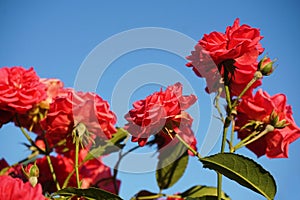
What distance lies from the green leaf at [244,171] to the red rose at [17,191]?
32cm

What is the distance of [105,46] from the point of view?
3.50ft

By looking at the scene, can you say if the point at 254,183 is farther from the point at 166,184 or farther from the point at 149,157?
the point at 166,184

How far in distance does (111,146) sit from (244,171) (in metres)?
0.52

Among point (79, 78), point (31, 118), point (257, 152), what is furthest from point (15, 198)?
point (257, 152)

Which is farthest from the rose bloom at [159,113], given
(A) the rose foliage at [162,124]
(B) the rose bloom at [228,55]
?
(B) the rose bloom at [228,55]

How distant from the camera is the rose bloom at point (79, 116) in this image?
3.81ft

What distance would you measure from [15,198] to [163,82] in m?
0.44

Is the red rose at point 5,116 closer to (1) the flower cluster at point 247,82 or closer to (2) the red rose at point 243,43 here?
(1) the flower cluster at point 247,82

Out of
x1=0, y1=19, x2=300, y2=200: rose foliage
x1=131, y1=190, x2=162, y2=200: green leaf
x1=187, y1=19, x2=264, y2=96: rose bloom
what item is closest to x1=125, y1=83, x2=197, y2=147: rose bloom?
x1=0, y1=19, x2=300, y2=200: rose foliage

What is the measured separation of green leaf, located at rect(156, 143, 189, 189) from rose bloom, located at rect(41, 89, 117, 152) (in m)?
0.19

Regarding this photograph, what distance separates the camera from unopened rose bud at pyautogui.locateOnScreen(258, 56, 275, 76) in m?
1.07

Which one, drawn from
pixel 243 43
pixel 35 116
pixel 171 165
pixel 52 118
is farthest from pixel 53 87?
pixel 243 43

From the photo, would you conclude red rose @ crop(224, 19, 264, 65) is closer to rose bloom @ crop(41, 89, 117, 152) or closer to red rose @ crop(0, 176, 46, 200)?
rose bloom @ crop(41, 89, 117, 152)

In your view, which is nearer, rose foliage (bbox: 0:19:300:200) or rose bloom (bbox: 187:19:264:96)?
rose foliage (bbox: 0:19:300:200)
